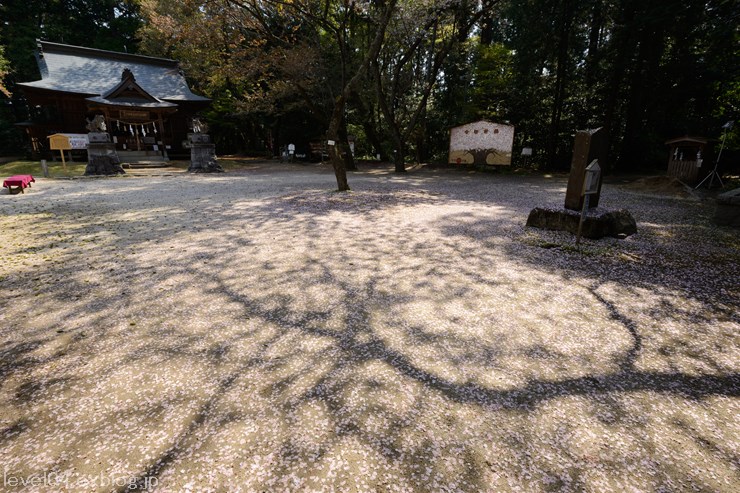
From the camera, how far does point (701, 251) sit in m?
6.07

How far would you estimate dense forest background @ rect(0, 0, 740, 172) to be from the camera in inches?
571

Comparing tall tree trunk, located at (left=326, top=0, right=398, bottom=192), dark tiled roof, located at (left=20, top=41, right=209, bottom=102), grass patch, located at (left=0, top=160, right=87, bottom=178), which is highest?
dark tiled roof, located at (left=20, top=41, right=209, bottom=102)

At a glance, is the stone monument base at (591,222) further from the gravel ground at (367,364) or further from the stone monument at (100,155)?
the stone monument at (100,155)

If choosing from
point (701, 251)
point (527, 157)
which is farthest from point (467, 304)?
point (527, 157)

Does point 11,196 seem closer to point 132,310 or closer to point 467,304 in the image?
point 132,310

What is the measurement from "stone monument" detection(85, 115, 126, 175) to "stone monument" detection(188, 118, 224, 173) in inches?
136

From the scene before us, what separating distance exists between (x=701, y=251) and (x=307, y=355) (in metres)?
7.02

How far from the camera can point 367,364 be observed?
2969 mm

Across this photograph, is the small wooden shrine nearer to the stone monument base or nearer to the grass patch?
the stone monument base

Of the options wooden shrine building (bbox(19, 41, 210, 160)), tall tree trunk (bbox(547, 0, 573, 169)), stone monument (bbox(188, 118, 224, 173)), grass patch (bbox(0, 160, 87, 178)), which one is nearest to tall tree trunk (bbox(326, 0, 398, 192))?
stone monument (bbox(188, 118, 224, 173))

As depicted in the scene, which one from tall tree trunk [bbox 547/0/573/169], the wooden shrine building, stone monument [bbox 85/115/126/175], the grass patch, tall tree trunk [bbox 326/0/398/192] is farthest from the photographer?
the wooden shrine building

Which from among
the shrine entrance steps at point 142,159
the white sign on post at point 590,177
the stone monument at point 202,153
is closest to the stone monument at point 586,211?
the white sign on post at point 590,177

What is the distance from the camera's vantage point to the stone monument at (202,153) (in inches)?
738

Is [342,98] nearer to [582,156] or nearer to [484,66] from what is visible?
[582,156]
